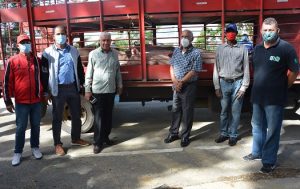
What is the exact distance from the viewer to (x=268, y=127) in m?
4.40

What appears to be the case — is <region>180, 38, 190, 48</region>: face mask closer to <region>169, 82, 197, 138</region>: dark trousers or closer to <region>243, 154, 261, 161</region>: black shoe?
<region>169, 82, 197, 138</region>: dark trousers

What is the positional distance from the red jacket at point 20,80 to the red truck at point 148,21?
138 cm

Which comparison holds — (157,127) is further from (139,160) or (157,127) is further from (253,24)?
(253,24)

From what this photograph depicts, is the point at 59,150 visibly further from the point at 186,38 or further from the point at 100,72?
the point at 186,38

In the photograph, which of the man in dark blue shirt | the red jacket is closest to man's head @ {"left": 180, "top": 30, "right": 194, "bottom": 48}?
the man in dark blue shirt

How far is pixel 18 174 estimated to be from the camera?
15.4 ft

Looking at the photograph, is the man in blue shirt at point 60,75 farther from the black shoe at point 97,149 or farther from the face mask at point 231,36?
the face mask at point 231,36

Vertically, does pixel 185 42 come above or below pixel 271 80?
above

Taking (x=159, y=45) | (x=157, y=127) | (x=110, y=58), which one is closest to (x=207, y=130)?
(x=157, y=127)

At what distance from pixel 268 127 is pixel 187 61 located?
155 cm

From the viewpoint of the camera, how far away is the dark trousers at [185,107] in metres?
5.48

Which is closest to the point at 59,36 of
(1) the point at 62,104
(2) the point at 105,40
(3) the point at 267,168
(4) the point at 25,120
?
(2) the point at 105,40

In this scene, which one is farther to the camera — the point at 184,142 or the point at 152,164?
the point at 184,142

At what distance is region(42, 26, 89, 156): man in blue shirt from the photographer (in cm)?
517
